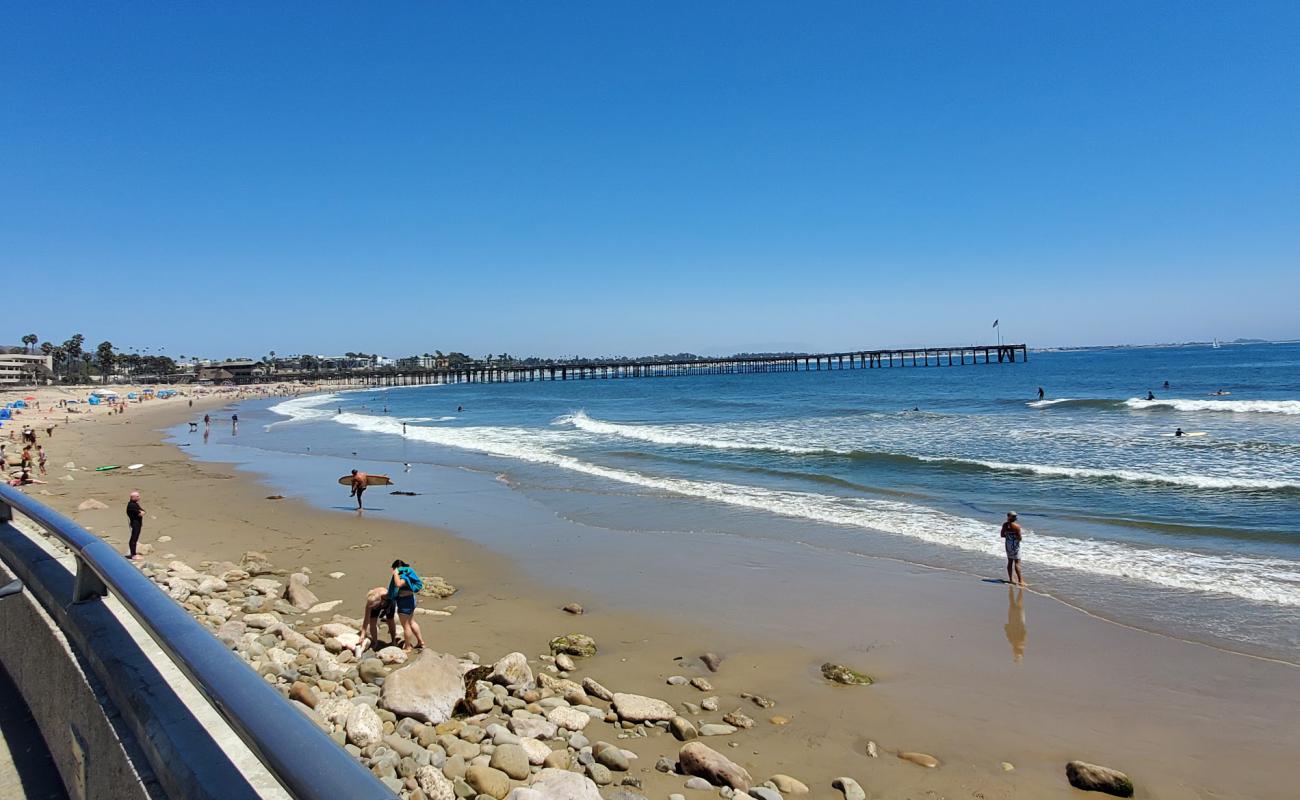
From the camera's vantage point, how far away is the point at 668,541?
15680 millimetres

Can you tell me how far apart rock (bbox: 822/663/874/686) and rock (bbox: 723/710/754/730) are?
157 cm

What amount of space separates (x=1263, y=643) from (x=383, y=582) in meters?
12.8

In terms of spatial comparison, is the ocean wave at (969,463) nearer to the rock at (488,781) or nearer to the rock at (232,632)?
the rock at (488,781)

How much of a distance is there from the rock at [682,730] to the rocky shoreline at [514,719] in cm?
2

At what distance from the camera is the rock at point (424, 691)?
6969 millimetres

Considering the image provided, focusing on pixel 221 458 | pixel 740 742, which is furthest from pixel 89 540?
pixel 221 458

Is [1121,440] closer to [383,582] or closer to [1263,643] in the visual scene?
[1263,643]

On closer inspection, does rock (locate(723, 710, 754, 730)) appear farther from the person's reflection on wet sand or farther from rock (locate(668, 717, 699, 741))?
the person's reflection on wet sand

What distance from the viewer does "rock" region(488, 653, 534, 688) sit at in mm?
7844

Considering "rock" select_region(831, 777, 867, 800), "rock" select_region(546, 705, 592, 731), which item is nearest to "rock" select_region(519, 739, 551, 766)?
"rock" select_region(546, 705, 592, 731)

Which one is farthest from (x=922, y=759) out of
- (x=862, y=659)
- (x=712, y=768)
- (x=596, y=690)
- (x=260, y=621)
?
(x=260, y=621)

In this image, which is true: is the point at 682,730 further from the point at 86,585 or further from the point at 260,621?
the point at 260,621

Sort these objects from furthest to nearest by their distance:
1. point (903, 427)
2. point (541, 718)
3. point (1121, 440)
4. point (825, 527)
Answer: point (903, 427) < point (1121, 440) < point (825, 527) < point (541, 718)

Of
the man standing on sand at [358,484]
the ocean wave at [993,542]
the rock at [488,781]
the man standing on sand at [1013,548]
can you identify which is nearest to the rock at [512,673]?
the rock at [488,781]
